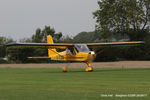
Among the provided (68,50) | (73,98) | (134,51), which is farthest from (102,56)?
(73,98)

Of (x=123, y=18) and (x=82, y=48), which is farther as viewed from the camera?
(x=123, y=18)

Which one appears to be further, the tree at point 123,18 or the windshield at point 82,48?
the tree at point 123,18

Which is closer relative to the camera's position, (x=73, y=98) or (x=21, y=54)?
(x=73, y=98)

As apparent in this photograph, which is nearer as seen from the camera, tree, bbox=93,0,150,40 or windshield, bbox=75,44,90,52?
windshield, bbox=75,44,90,52

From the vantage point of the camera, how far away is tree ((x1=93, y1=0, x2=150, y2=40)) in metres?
68.5

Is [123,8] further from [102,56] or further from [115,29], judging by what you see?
[102,56]

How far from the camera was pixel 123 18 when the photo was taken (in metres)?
69.5

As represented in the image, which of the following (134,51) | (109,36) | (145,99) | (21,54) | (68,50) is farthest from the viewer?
(109,36)

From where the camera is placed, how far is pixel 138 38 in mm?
68312

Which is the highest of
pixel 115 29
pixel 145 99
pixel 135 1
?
pixel 135 1

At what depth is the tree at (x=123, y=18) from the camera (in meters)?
68.5

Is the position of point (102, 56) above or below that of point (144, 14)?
below

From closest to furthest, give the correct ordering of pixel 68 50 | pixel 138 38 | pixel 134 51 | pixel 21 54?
pixel 68 50, pixel 21 54, pixel 134 51, pixel 138 38

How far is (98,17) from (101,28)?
2372 millimetres
